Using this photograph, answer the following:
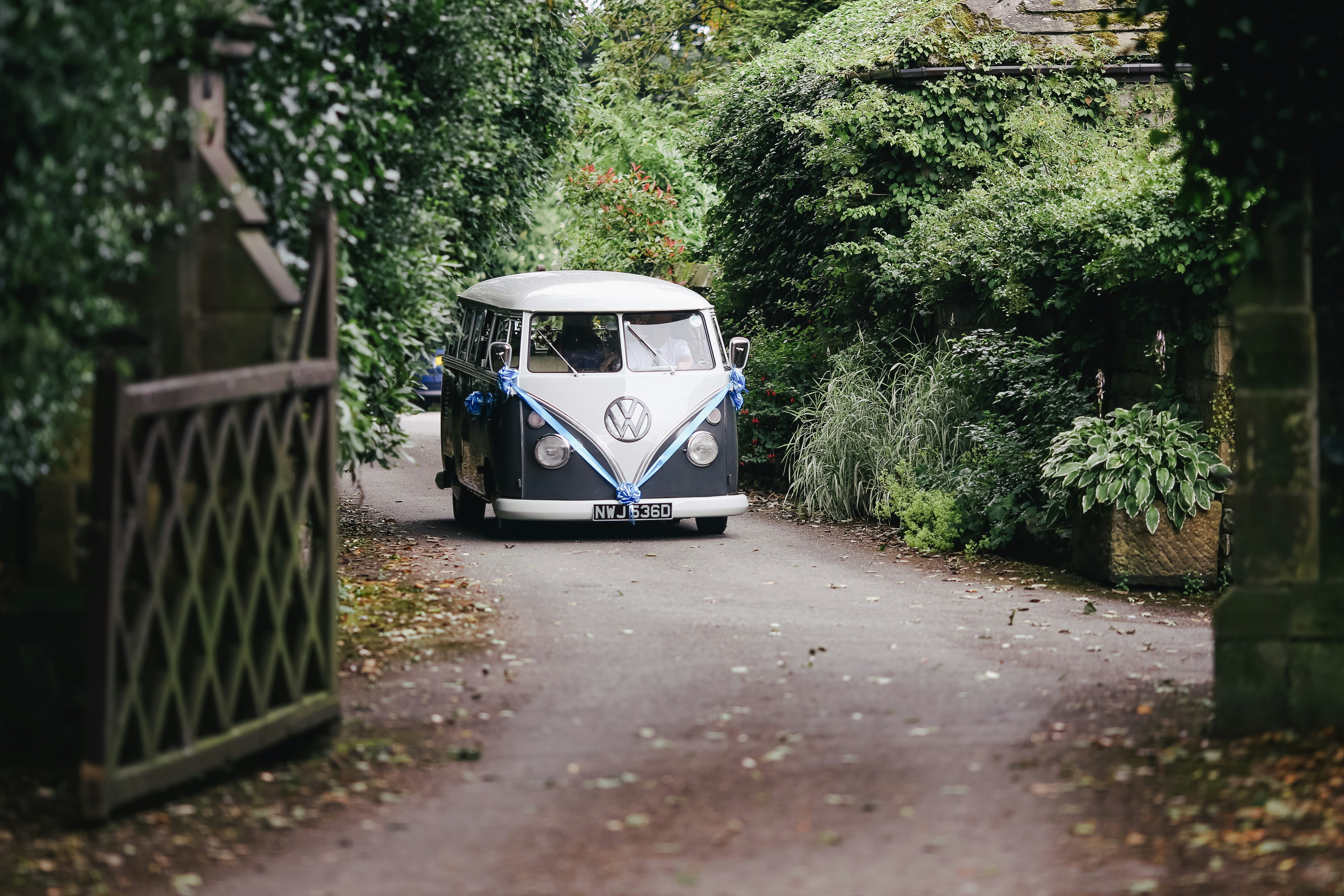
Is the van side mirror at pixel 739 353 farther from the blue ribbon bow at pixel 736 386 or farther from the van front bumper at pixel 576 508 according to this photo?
the van front bumper at pixel 576 508

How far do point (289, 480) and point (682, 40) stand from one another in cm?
2474

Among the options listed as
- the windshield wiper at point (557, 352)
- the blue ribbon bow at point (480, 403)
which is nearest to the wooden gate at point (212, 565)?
the windshield wiper at point (557, 352)

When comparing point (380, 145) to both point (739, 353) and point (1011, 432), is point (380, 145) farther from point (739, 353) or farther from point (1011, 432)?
point (1011, 432)

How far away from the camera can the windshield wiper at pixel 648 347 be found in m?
12.8

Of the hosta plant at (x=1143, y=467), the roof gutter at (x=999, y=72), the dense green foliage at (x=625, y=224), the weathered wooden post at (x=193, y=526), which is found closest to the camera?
the weathered wooden post at (x=193, y=526)

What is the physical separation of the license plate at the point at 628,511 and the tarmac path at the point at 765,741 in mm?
1192

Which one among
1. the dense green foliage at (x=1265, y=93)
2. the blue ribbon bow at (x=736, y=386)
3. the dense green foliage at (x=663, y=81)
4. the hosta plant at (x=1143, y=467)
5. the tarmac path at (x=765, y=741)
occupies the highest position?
the dense green foliage at (x=663, y=81)

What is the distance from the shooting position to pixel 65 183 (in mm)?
4711

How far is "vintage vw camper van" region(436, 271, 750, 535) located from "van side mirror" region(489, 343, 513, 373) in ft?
0.06

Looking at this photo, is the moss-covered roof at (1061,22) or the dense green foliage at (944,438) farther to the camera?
the moss-covered roof at (1061,22)

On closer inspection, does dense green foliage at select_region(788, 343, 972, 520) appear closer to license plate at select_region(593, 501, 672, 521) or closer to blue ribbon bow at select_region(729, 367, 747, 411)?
blue ribbon bow at select_region(729, 367, 747, 411)

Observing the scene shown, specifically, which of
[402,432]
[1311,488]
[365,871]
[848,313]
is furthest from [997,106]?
[365,871]

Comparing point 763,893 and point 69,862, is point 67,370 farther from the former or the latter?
point 763,893

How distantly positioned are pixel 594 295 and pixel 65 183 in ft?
27.1
